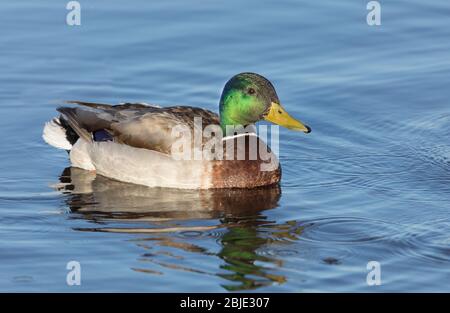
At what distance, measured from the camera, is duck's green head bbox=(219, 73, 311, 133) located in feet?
39.1

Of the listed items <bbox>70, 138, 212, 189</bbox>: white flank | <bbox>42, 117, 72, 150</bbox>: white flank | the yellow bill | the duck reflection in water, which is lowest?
the duck reflection in water

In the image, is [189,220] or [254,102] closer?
[189,220]

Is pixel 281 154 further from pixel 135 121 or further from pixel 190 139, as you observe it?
pixel 135 121

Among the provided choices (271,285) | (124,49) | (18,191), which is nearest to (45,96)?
(124,49)

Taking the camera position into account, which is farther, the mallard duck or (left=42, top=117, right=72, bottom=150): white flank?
(left=42, top=117, right=72, bottom=150): white flank

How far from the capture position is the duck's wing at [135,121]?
12.0 meters

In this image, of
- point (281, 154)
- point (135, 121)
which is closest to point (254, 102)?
point (281, 154)

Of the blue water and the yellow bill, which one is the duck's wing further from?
the yellow bill

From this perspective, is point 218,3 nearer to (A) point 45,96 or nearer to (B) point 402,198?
(A) point 45,96

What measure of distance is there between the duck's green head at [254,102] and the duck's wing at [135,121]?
33 centimetres

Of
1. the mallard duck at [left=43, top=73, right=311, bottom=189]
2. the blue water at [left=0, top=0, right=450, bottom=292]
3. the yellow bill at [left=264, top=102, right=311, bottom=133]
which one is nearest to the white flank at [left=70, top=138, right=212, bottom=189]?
the mallard duck at [left=43, top=73, right=311, bottom=189]

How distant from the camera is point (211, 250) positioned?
10.1m

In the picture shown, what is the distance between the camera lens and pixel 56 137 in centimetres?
1281

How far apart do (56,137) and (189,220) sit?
2569 mm
